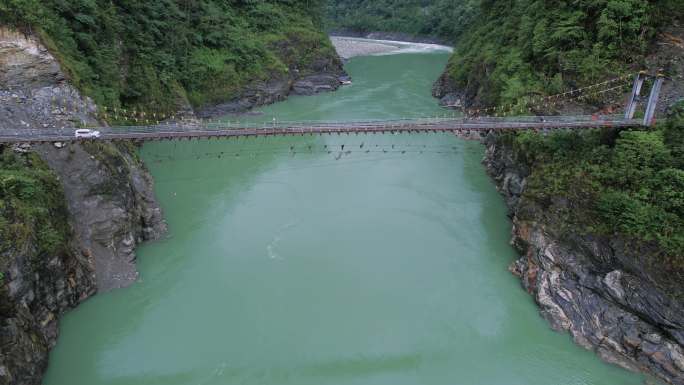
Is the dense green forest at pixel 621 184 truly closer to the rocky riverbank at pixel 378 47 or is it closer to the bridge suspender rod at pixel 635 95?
the bridge suspender rod at pixel 635 95

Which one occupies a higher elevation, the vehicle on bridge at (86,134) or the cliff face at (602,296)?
the vehicle on bridge at (86,134)

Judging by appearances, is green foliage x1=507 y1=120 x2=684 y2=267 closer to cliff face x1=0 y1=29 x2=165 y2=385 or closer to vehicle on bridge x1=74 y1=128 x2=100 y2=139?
cliff face x1=0 y1=29 x2=165 y2=385

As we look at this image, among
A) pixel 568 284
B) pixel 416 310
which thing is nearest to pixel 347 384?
pixel 416 310

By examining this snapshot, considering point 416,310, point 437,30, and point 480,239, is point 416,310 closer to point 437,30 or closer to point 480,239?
point 480,239

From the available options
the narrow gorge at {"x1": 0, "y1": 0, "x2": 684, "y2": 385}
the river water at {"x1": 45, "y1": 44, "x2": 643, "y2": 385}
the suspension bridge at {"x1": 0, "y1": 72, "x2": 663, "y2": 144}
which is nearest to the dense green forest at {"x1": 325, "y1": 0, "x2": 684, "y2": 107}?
the narrow gorge at {"x1": 0, "y1": 0, "x2": 684, "y2": 385}

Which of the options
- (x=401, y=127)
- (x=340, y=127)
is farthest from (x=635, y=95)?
(x=340, y=127)

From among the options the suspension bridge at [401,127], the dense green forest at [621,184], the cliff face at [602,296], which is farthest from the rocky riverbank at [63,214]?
the dense green forest at [621,184]
